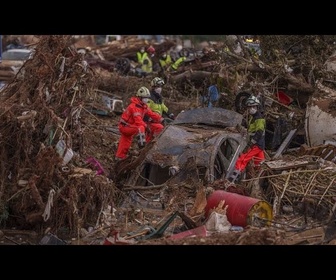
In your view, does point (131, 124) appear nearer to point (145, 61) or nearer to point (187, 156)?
point (187, 156)

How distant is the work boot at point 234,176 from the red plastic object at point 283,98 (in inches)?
167

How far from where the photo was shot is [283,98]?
15.6m

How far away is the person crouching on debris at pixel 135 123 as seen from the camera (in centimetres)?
1237

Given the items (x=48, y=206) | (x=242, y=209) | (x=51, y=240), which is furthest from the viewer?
(x=242, y=209)

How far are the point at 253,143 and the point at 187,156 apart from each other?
4.60ft

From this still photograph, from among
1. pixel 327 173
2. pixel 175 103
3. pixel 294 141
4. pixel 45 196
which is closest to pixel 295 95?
pixel 294 141

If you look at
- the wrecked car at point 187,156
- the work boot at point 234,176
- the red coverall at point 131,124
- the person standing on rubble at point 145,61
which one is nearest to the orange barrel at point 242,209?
the wrecked car at point 187,156

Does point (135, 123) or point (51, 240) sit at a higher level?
point (135, 123)

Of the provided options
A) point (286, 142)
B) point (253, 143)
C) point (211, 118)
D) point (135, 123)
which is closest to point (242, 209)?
point (253, 143)

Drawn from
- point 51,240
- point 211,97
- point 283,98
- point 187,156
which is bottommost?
point 51,240

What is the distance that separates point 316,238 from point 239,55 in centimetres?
831

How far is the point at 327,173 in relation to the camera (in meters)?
11.0

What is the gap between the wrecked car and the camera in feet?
36.8

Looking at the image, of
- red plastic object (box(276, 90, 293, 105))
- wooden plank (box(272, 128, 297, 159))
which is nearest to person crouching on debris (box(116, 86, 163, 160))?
wooden plank (box(272, 128, 297, 159))
